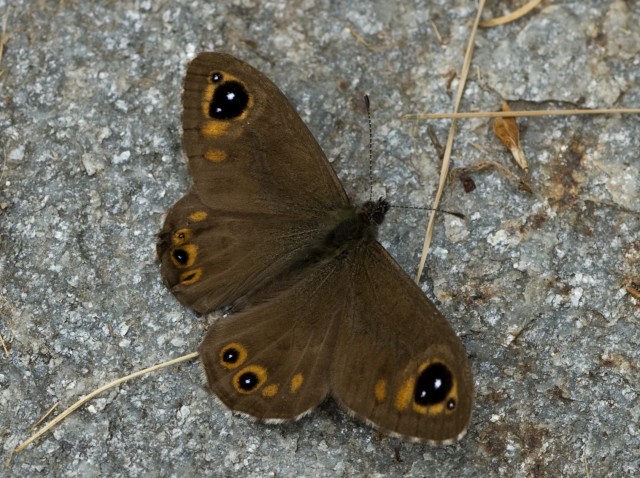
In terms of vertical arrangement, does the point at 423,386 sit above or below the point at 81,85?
below

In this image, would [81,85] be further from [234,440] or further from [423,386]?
[423,386]

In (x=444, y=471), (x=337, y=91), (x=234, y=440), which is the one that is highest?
(x=337, y=91)

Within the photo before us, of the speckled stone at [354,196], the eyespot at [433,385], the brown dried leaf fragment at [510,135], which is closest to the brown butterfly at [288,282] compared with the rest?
the eyespot at [433,385]

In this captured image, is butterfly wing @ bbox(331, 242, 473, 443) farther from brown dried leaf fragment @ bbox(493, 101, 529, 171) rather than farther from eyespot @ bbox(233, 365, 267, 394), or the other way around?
brown dried leaf fragment @ bbox(493, 101, 529, 171)

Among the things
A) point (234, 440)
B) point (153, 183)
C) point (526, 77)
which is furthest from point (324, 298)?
point (526, 77)

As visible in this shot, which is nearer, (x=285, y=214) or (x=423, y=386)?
(x=423, y=386)

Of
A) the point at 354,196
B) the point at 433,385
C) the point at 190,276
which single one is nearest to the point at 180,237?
the point at 190,276

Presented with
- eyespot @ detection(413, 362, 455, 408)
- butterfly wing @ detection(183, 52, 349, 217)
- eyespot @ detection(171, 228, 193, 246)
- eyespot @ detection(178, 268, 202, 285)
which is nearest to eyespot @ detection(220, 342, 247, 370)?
eyespot @ detection(178, 268, 202, 285)
